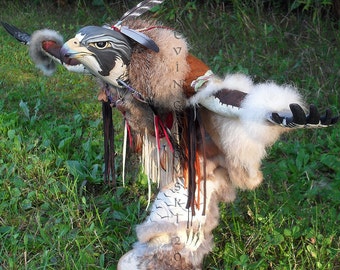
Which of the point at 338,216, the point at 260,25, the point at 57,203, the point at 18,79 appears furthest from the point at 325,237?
the point at 18,79

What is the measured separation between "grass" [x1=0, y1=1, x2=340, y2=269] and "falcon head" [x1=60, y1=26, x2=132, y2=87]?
1.19 ft

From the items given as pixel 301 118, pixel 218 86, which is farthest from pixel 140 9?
pixel 301 118

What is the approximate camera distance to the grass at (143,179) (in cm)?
198

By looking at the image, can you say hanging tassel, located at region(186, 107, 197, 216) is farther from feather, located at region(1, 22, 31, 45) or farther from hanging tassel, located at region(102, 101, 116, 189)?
Result: feather, located at region(1, 22, 31, 45)

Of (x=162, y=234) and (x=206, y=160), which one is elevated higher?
(x=206, y=160)

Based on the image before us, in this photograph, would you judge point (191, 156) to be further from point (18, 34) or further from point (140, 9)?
point (18, 34)

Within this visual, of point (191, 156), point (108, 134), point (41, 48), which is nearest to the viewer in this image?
point (191, 156)

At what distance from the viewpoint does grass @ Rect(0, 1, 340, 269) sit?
1.98 m

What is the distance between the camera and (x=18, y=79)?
11.7 feet

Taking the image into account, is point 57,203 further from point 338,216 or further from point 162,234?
point 338,216

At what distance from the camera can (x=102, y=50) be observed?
157 centimetres

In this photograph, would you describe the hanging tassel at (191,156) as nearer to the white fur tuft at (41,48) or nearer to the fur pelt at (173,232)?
the fur pelt at (173,232)

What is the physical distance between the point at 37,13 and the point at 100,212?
296cm

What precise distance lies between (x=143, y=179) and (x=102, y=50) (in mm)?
913
